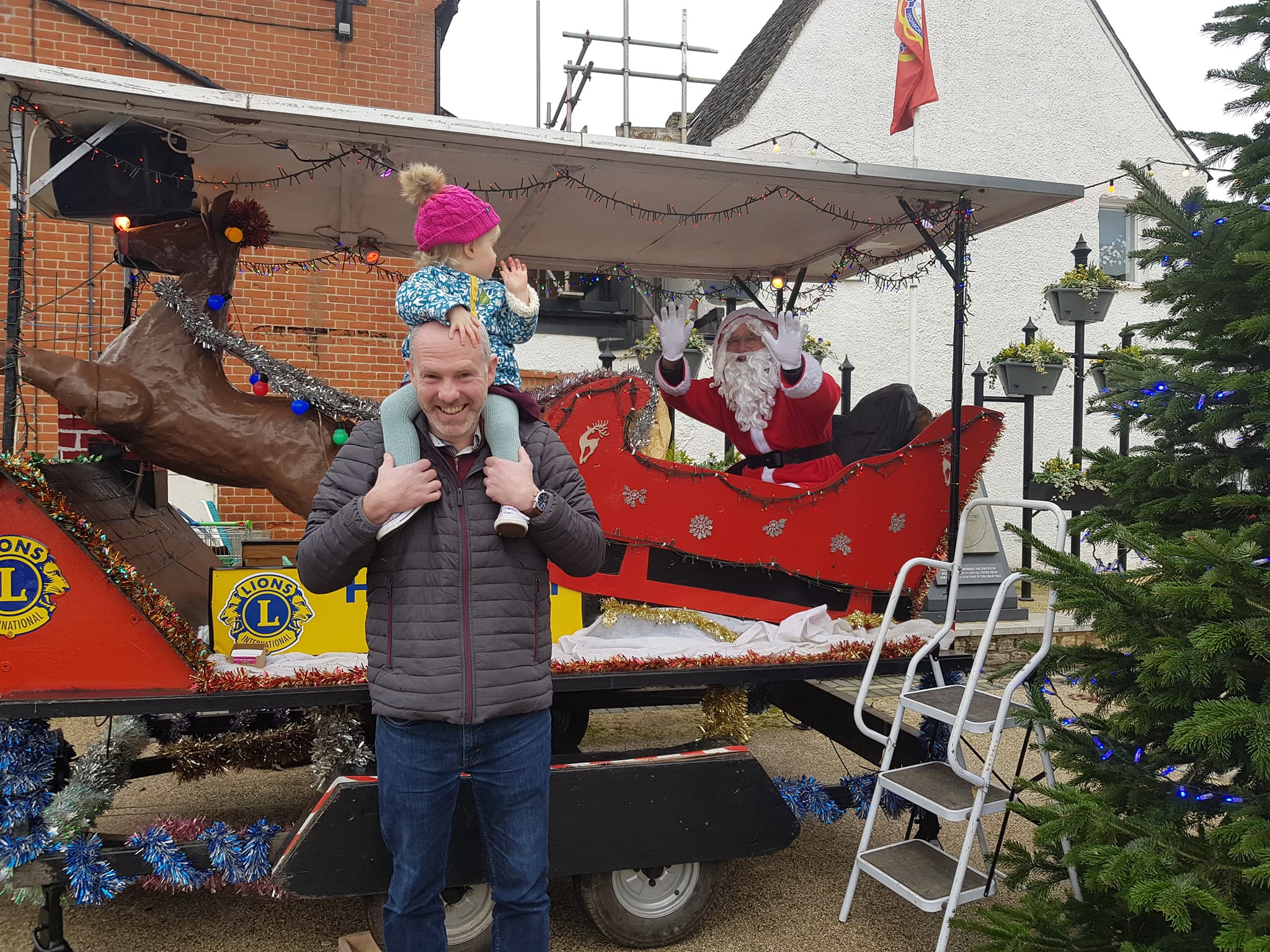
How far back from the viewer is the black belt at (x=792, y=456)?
476 cm

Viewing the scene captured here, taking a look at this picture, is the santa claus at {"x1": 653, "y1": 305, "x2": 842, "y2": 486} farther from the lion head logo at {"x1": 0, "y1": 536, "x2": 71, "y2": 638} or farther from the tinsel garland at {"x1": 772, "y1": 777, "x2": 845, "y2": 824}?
the lion head logo at {"x1": 0, "y1": 536, "x2": 71, "y2": 638}

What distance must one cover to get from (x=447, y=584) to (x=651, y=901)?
5.71 ft

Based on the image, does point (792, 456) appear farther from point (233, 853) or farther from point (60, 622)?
point (60, 622)

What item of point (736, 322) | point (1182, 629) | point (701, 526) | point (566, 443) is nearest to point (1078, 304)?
point (736, 322)

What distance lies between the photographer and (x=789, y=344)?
174 inches

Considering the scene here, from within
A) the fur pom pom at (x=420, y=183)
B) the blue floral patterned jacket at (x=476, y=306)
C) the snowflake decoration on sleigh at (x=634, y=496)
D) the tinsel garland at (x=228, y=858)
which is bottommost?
the tinsel garland at (x=228, y=858)

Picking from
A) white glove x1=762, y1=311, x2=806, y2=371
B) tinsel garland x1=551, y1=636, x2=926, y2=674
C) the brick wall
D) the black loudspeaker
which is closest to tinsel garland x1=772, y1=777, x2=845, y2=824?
tinsel garland x1=551, y1=636, x2=926, y2=674

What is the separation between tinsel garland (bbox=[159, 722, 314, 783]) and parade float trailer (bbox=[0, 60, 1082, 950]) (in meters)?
0.27

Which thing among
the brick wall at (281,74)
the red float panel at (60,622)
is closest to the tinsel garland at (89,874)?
the red float panel at (60,622)

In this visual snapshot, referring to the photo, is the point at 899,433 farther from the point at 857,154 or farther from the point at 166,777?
the point at 857,154

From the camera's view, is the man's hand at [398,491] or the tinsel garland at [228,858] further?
the tinsel garland at [228,858]

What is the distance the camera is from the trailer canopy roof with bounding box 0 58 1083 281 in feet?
10.2

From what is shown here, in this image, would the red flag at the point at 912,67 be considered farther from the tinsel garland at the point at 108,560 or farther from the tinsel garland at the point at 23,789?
the tinsel garland at the point at 23,789

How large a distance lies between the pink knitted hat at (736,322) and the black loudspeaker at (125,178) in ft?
8.59
